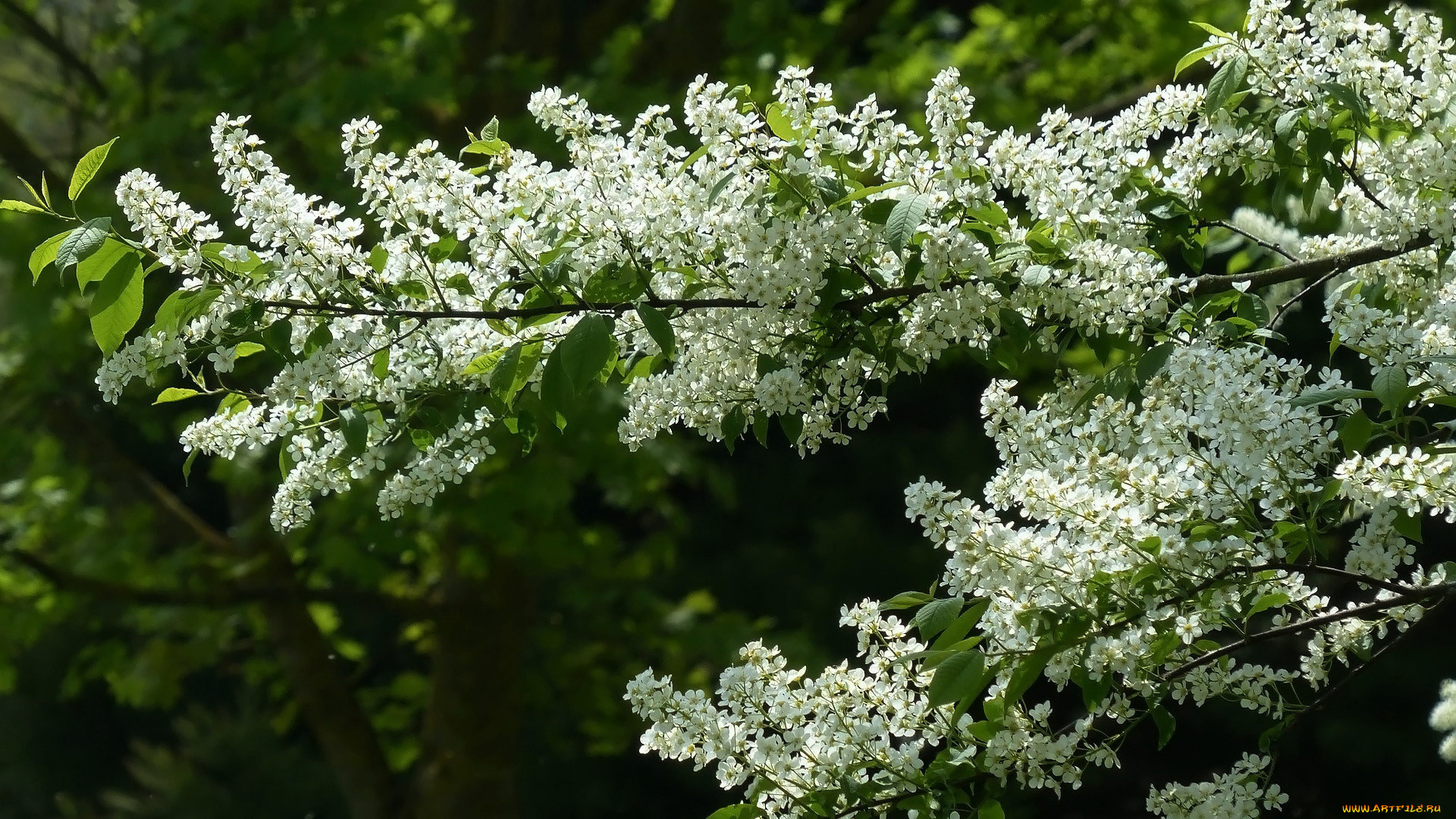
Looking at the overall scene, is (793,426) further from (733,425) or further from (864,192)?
(864,192)

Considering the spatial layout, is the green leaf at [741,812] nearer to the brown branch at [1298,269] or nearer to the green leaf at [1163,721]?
the green leaf at [1163,721]

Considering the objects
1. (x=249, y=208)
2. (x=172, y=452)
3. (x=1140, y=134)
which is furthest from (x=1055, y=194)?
(x=172, y=452)

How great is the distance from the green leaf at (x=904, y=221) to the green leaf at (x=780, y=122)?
187 mm

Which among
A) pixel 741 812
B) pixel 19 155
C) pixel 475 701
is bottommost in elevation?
pixel 741 812

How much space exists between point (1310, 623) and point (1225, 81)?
726 millimetres

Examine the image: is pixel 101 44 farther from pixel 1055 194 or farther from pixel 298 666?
pixel 1055 194

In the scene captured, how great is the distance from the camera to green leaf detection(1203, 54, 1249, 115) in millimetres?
1757

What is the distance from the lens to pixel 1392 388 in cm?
161

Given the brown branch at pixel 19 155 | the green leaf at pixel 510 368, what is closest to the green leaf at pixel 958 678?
the green leaf at pixel 510 368

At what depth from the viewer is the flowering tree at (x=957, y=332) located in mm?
1636

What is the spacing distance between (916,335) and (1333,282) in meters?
1.29

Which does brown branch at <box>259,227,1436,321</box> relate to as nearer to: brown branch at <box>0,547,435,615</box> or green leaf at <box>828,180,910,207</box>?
green leaf at <box>828,180,910,207</box>

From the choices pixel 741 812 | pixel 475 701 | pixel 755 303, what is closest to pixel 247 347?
pixel 755 303

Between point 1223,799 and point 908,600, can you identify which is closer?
point 908,600
